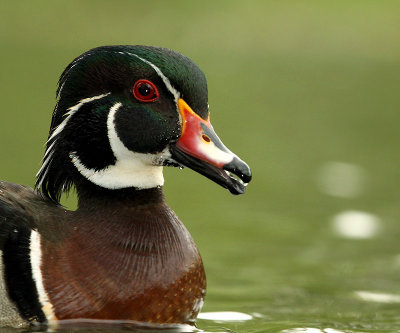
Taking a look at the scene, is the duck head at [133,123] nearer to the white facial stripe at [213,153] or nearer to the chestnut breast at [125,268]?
the white facial stripe at [213,153]

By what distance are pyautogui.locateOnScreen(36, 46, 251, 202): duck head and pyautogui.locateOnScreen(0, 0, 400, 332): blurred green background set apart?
1.07 m

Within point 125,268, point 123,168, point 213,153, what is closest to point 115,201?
point 123,168

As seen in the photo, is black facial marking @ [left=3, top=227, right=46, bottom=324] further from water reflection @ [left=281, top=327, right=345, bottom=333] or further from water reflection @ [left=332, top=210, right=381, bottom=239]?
water reflection @ [left=332, top=210, right=381, bottom=239]

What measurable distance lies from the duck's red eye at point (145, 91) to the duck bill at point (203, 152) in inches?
5.7

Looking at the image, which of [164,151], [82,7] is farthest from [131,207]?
[82,7]

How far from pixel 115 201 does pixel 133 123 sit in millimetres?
450

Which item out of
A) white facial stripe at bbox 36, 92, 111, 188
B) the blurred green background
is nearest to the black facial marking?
white facial stripe at bbox 36, 92, 111, 188

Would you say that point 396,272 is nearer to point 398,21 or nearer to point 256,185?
point 256,185

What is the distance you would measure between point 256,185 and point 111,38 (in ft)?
25.0

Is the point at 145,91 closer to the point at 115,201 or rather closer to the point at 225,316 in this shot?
the point at 115,201

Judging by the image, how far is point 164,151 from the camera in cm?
549

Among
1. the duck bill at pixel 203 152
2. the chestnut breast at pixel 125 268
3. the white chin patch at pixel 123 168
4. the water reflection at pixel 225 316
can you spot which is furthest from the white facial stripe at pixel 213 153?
the water reflection at pixel 225 316

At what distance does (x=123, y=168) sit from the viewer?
5.56 meters

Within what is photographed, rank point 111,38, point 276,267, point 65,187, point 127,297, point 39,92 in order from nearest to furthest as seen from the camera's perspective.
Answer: point 127,297, point 65,187, point 276,267, point 39,92, point 111,38
